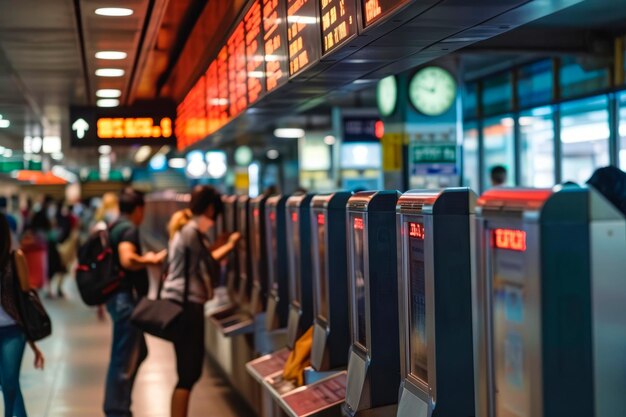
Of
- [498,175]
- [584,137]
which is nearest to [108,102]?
[498,175]

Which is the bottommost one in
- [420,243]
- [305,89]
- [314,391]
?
[314,391]

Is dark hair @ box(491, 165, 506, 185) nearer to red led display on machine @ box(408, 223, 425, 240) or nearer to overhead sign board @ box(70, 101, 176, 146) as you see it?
overhead sign board @ box(70, 101, 176, 146)

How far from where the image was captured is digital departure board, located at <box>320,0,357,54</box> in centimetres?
466

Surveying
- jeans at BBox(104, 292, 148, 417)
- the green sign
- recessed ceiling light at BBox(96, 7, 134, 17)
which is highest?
recessed ceiling light at BBox(96, 7, 134, 17)

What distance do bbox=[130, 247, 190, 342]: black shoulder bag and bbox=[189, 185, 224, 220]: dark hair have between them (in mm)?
367

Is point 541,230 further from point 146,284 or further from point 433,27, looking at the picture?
point 146,284

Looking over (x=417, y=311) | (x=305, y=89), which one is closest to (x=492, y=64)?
(x=305, y=89)

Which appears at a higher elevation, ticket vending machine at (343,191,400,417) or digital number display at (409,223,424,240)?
digital number display at (409,223,424,240)

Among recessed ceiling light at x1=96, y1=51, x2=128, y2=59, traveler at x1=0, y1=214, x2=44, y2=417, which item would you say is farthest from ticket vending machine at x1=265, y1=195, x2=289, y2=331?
recessed ceiling light at x1=96, y1=51, x2=128, y2=59

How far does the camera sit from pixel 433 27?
429 cm

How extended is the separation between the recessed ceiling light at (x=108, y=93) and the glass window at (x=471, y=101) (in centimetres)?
659

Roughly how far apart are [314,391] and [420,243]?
5.73 feet

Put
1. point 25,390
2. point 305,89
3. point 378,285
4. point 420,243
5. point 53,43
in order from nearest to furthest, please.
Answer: point 420,243 → point 378,285 → point 305,89 → point 53,43 → point 25,390

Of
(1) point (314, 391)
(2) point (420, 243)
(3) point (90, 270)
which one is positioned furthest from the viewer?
(3) point (90, 270)
